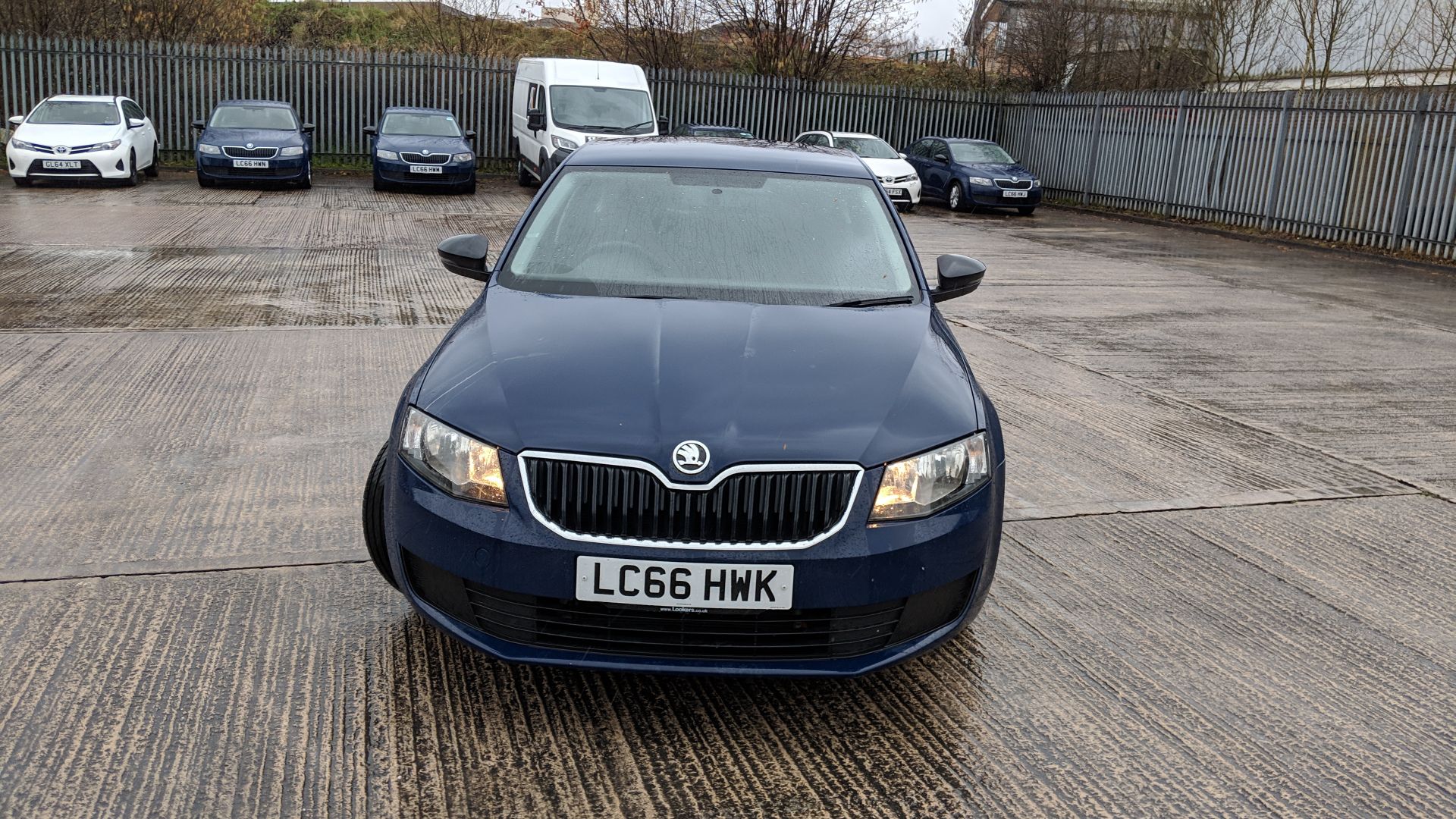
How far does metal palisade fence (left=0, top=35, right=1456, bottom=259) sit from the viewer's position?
1823 cm

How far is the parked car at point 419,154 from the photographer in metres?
21.3

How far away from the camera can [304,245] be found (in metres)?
13.9

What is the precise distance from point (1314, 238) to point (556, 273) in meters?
18.4

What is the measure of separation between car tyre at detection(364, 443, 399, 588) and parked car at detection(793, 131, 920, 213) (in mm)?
19209

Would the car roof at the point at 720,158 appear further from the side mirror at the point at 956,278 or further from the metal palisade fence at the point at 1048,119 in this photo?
the metal palisade fence at the point at 1048,119

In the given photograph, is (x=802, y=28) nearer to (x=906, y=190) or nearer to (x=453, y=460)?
(x=906, y=190)

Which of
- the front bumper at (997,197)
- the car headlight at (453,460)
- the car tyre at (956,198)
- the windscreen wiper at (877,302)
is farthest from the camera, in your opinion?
the car tyre at (956,198)

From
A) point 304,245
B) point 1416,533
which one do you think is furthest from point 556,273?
point 304,245

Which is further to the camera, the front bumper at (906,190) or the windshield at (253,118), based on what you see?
the front bumper at (906,190)

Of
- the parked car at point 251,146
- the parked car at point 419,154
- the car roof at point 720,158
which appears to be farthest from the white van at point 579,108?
the car roof at point 720,158

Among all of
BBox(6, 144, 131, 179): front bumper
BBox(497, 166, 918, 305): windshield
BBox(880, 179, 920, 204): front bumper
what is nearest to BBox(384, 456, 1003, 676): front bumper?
BBox(497, 166, 918, 305): windshield

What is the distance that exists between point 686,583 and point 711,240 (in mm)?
1808

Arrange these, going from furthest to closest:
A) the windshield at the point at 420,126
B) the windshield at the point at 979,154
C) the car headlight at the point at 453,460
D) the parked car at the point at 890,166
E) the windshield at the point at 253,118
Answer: the windshield at the point at 979,154
the parked car at the point at 890,166
the windshield at the point at 420,126
the windshield at the point at 253,118
the car headlight at the point at 453,460

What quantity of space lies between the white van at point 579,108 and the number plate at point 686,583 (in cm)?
1769
